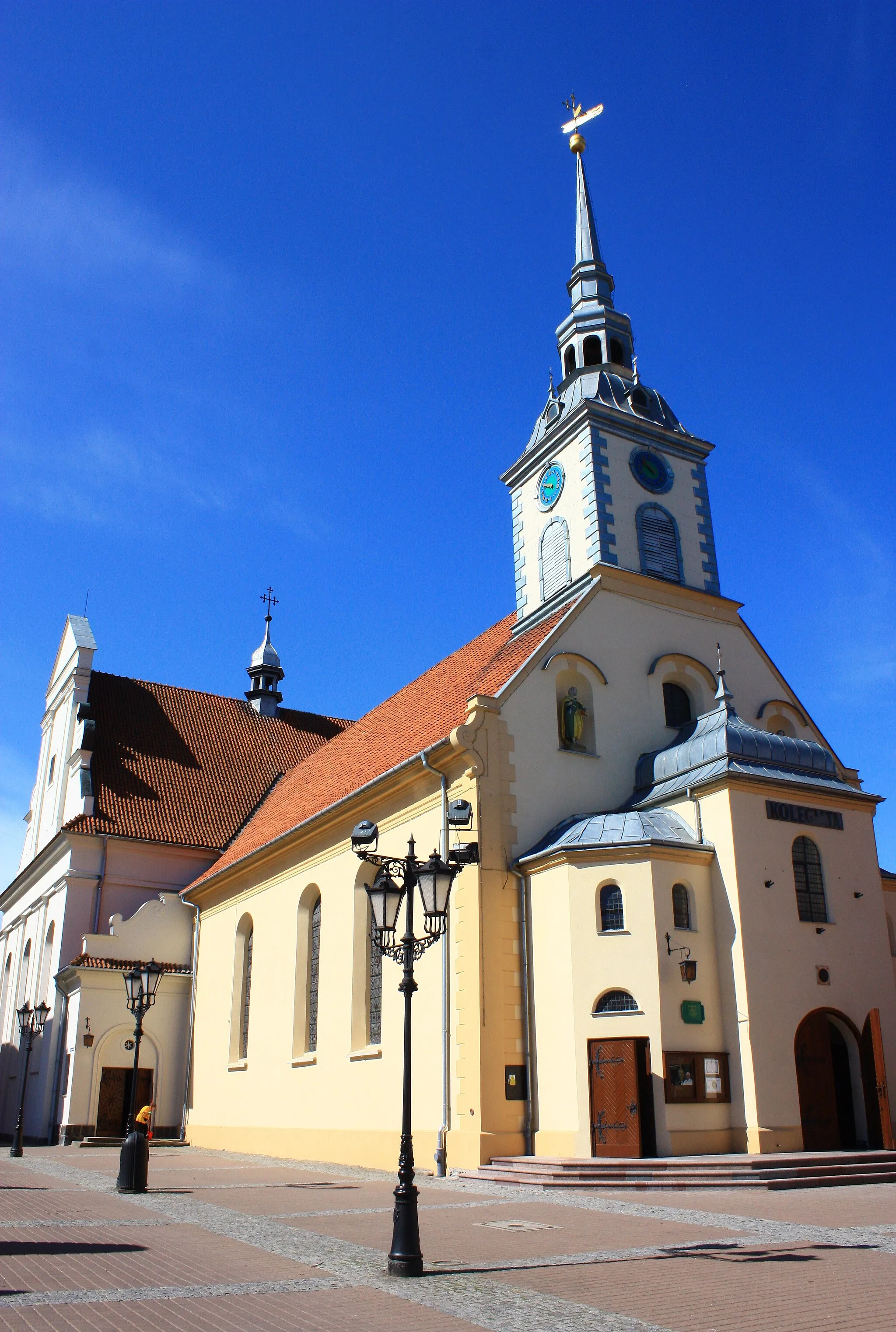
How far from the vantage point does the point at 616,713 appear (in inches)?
905

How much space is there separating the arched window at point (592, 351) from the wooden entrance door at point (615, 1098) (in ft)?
59.8

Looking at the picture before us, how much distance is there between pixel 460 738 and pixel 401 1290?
12.1 meters

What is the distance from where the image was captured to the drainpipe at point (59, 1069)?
30719mm

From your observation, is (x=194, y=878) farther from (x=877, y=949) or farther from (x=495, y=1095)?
(x=877, y=949)

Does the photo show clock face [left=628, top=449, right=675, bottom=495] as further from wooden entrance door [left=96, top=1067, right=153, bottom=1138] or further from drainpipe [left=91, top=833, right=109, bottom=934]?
wooden entrance door [left=96, top=1067, right=153, bottom=1138]

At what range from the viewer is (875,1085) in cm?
1900

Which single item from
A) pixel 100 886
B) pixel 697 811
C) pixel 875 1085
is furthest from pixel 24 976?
pixel 875 1085

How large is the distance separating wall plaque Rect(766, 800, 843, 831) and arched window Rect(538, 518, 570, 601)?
784 centimetres

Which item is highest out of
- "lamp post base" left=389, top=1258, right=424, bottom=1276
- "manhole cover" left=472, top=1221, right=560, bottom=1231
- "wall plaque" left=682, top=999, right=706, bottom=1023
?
"wall plaque" left=682, top=999, right=706, bottom=1023

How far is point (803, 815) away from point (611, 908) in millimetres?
4202

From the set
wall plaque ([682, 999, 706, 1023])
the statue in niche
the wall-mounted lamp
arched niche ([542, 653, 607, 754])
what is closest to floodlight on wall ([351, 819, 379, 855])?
the wall-mounted lamp

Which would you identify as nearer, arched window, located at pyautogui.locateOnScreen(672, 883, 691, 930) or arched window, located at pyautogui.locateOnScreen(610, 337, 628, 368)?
arched window, located at pyautogui.locateOnScreen(672, 883, 691, 930)

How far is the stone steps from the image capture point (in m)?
15.6

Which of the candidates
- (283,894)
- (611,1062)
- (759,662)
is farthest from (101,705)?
(611,1062)
